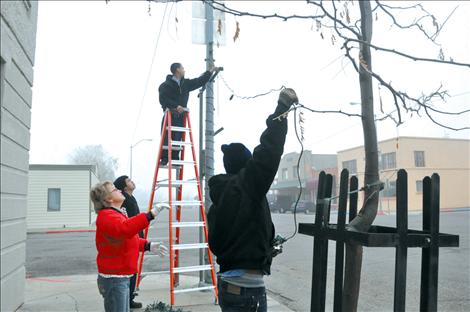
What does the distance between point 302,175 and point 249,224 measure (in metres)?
70.6

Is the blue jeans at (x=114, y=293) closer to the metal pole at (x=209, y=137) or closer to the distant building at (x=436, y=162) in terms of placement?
the metal pole at (x=209, y=137)

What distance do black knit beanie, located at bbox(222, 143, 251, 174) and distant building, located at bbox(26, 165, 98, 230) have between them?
25863 mm

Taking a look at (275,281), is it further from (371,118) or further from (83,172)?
(83,172)

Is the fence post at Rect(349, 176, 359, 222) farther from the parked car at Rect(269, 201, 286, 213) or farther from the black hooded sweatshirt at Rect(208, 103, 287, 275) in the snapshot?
the parked car at Rect(269, 201, 286, 213)

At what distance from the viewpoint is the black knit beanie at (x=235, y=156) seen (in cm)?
300

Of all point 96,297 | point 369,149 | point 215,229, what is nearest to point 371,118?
point 369,149

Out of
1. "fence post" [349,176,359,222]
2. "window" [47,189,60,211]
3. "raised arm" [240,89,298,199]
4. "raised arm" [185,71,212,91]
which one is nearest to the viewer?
"raised arm" [240,89,298,199]

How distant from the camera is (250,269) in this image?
2.80 m

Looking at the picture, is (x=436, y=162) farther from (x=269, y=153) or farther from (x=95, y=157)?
(x=95, y=157)

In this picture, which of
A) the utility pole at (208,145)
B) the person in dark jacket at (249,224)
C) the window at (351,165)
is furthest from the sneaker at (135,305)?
the window at (351,165)

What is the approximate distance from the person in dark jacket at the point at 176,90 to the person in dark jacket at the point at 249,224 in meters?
3.77

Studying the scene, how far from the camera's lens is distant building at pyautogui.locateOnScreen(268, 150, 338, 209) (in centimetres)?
6000

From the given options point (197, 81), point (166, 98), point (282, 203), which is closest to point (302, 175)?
point (282, 203)

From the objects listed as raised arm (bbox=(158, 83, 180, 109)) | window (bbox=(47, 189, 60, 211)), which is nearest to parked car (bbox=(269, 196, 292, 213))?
window (bbox=(47, 189, 60, 211))
